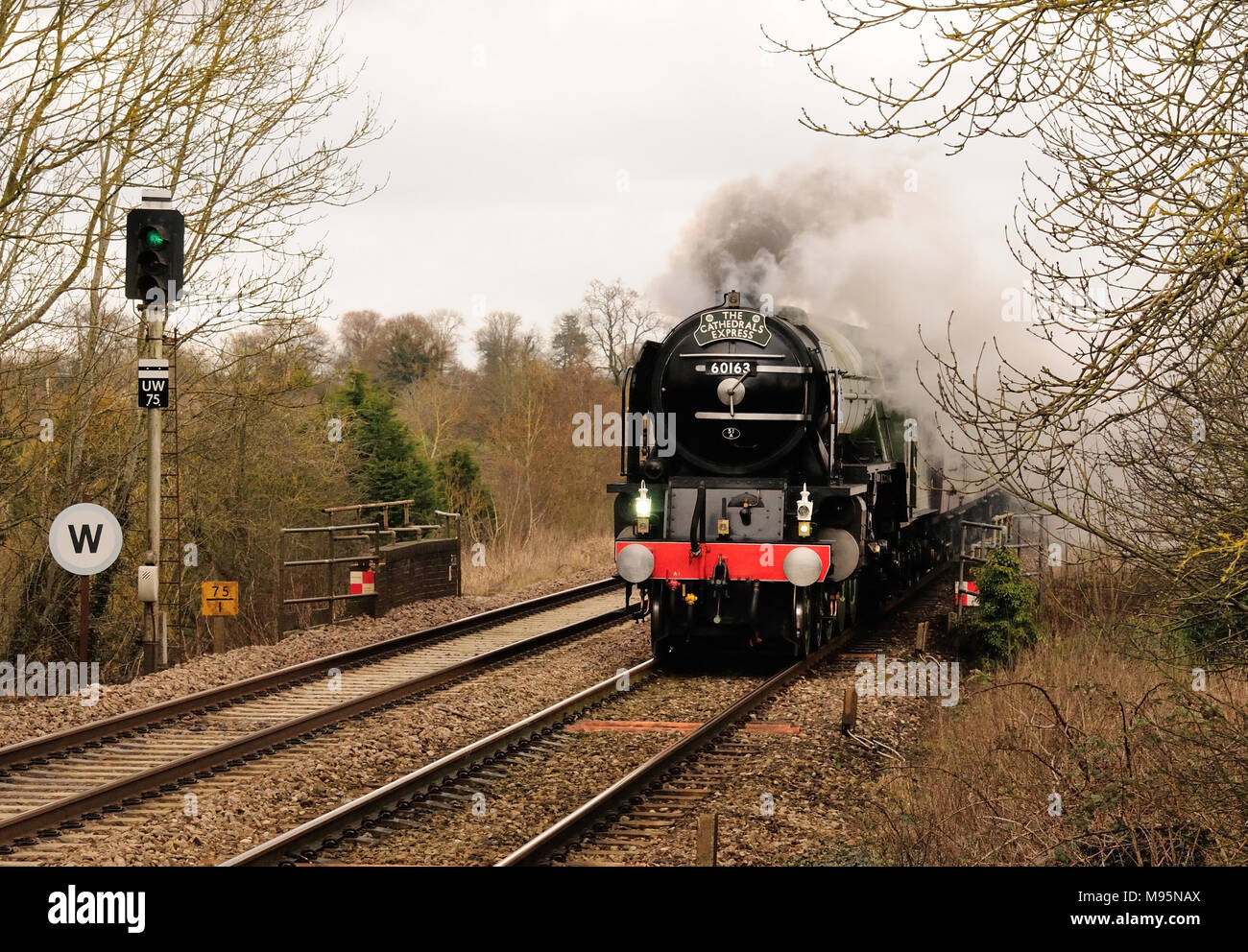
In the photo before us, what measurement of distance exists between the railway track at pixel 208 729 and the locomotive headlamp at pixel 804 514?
370cm

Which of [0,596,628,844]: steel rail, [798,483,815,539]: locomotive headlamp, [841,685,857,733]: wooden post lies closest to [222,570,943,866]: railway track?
[841,685,857,733]: wooden post

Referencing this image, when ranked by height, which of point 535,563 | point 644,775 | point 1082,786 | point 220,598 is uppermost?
point 220,598

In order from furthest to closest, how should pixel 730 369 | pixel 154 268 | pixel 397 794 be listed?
pixel 730 369
pixel 154 268
pixel 397 794

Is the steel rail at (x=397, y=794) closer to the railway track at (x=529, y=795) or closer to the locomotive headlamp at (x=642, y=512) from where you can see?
the railway track at (x=529, y=795)

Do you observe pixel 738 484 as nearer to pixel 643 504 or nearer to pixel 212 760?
pixel 643 504

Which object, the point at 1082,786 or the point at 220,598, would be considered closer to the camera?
the point at 1082,786

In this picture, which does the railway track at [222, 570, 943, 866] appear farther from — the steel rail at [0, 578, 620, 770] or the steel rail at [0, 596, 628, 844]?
the steel rail at [0, 578, 620, 770]

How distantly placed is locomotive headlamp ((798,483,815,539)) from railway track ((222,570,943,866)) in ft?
5.74

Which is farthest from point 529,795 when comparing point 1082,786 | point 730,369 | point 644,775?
point 730,369

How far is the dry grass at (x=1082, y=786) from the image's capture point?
6.25 metres

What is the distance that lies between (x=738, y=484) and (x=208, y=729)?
570cm

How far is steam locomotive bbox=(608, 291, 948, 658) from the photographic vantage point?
12.6m

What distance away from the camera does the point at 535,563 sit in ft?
82.7

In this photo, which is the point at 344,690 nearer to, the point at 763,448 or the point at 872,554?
the point at 763,448
